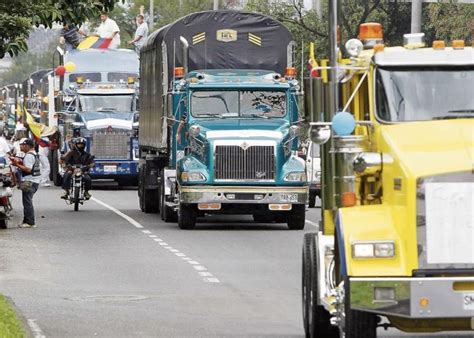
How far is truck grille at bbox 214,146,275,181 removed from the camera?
99.5ft

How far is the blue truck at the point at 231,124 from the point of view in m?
30.4

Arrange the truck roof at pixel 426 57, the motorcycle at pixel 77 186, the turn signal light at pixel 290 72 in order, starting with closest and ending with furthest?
1. the truck roof at pixel 426 57
2. the turn signal light at pixel 290 72
3. the motorcycle at pixel 77 186

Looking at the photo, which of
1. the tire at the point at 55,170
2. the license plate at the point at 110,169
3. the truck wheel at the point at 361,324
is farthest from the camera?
the tire at the point at 55,170

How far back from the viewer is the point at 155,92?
35.7m

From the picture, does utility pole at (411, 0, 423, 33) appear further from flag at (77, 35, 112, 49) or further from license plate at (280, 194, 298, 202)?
flag at (77, 35, 112, 49)

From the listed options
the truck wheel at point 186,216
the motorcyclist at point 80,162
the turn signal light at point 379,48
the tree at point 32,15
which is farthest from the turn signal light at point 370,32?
the motorcyclist at point 80,162

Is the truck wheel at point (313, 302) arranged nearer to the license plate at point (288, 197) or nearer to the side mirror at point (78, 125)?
the license plate at point (288, 197)

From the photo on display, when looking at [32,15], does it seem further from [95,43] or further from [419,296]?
[95,43]

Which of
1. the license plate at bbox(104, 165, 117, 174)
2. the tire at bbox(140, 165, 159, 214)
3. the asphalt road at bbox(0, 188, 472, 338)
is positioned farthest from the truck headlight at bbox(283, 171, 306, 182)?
the license plate at bbox(104, 165, 117, 174)

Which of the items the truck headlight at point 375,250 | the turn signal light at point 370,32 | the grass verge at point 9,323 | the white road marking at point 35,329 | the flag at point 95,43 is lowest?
the white road marking at point 35,329

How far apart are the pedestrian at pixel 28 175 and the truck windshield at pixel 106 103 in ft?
60.3

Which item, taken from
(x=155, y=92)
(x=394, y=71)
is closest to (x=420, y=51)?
(x=394, y=71)

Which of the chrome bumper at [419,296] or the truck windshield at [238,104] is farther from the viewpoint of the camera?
the truck windshield at [238,104]

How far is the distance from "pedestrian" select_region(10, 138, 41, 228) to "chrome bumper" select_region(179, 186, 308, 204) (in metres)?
3.11
